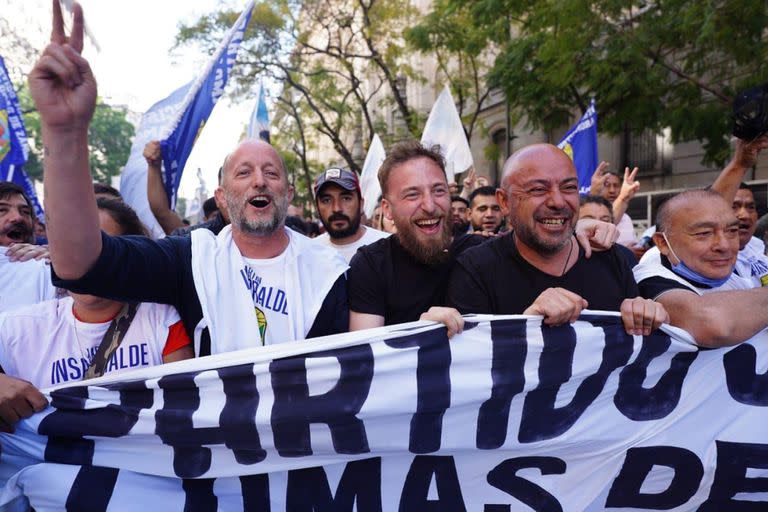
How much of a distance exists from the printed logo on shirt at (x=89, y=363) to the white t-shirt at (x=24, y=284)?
83 cm

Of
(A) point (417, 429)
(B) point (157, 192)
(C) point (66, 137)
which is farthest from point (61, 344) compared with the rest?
(B) point (157, 192)

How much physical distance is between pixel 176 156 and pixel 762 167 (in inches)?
403

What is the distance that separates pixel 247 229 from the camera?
275cm

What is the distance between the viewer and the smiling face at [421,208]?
9.41ft

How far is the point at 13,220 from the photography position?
3.78 meters

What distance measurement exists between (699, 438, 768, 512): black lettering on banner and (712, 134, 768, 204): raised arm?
1.57 meters

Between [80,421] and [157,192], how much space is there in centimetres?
264

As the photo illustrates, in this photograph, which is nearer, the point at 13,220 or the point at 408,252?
the point at 408,252

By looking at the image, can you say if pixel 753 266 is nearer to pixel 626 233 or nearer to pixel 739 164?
pixel 739 164

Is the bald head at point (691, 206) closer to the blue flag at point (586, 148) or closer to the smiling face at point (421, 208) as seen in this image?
the smiling face at point (421, 208)

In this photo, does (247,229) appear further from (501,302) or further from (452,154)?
(452,154)

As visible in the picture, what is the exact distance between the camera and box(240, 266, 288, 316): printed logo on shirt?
2.64 m

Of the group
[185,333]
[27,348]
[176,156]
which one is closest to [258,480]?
[185,333]

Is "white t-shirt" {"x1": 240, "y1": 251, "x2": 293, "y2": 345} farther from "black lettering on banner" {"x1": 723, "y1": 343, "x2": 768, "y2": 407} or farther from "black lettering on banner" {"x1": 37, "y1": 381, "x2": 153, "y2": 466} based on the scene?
"black lettering on banner" {"x1": 723, "y1": 343, "x2": 768, "y2": 407}
